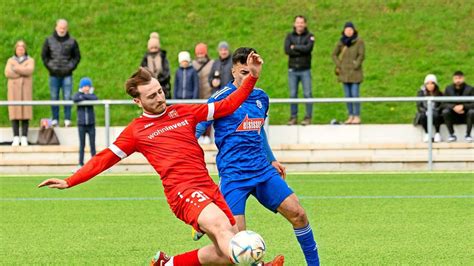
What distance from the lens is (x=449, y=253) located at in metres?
10.9

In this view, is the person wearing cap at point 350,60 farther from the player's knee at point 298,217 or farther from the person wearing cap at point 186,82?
the player's knee at point 298,217

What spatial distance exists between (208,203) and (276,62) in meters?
23.0

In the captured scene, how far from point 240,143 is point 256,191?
0.38 m

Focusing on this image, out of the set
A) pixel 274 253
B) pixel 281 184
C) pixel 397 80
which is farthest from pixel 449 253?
pixel 397 80

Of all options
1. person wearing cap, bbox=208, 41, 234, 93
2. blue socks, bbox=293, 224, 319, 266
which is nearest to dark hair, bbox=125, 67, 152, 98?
blue socks, bbox=293, 224, 319, 266

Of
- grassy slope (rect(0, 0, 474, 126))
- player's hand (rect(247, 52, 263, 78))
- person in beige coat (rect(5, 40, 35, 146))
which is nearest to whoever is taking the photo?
player's hand (rect(247, 52, 263, 78))

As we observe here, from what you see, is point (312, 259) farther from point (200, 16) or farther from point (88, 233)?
point (200, 16)

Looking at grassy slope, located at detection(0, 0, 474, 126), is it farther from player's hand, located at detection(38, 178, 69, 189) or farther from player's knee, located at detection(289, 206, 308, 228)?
player's hand, located at detection(38, 178, 69, 189)

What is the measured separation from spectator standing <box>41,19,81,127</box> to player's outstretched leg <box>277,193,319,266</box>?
13549 mm

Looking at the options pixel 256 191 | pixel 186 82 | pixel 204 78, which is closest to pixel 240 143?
pixel 256 191

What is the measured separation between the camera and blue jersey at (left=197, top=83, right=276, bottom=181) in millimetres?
9391

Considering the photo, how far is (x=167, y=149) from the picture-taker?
335 inches

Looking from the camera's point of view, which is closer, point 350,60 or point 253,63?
point 253,63

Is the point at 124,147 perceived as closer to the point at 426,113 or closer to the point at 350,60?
the point at 426,113
